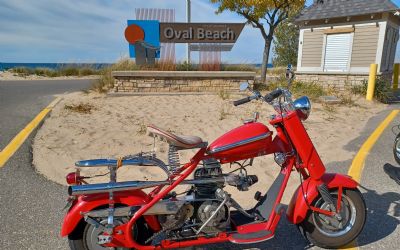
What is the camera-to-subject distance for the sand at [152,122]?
4.54 m

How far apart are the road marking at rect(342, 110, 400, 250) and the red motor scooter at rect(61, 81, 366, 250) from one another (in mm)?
489

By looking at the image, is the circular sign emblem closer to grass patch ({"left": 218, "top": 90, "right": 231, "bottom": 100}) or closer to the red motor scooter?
grass patch ({"left": 218, "top": 90, "right": 231, "bottom": 100})

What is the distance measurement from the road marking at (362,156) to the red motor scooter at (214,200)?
49 cm

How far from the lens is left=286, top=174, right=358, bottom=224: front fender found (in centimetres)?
270

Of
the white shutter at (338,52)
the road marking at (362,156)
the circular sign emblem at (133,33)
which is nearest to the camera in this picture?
→ the road marking at (362,156)

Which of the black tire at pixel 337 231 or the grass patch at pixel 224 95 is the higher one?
the grass patch at pixel 224 95

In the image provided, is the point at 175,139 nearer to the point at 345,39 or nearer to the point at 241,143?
the point at 241,143

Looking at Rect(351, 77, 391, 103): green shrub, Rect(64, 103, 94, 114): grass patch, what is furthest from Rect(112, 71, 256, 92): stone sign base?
Rect(351, 77, 391, 103): green shrub

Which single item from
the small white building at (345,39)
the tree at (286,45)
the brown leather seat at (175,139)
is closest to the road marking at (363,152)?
the brown leather seat at (175,139)

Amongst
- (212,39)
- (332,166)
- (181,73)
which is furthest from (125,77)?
(332,166)

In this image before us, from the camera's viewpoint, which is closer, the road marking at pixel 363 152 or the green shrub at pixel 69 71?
the road marking at pixel 363 152

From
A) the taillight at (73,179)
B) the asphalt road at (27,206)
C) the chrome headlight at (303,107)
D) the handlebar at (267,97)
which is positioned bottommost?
the asphalt road at (27,206)

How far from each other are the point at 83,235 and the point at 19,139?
3.88 meters

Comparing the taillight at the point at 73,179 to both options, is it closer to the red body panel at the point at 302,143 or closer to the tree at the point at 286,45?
the red body panel at the point at 302,143
